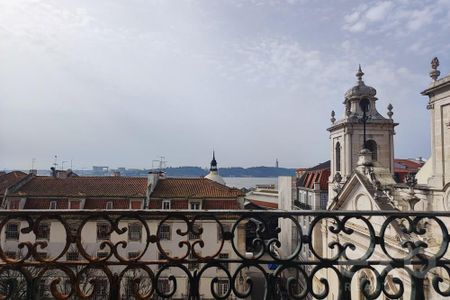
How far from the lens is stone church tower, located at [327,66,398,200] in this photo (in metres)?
21.8

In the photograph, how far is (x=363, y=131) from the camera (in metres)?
21.9

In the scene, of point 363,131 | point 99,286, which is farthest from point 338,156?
point 99,286

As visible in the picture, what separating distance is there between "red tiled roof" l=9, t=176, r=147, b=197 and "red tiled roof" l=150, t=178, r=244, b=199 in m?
1.38

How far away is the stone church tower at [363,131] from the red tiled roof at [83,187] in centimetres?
1521

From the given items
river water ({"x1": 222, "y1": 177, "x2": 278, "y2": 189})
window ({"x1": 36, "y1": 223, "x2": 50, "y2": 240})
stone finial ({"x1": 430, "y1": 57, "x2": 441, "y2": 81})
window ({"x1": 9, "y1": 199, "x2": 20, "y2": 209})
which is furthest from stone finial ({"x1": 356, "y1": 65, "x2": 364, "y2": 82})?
river water ({"x1": 222, "y1": 177, "x2": 278, "y2": 189})

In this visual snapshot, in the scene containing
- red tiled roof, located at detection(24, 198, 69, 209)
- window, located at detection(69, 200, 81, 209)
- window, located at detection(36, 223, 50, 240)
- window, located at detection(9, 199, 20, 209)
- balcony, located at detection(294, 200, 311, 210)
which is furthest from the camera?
balcony, located at detection(294, 200, 311, 210)

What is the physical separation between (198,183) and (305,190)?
50.2 feet

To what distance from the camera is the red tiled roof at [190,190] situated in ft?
76.3

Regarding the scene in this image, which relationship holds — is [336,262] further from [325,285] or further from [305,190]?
[305,190]

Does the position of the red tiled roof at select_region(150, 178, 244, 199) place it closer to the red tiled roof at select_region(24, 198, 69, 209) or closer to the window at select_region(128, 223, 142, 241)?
the window at select_region(128, 223, 142, 241)

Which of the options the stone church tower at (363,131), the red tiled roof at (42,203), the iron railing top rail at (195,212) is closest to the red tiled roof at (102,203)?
the red tiled roof at (42,203)

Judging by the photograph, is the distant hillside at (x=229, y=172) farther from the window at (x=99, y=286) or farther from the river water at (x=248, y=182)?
the window at (x=99, y=286)

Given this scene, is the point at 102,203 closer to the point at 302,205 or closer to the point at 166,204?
the point at 166,204

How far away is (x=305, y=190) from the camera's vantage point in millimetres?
35219
